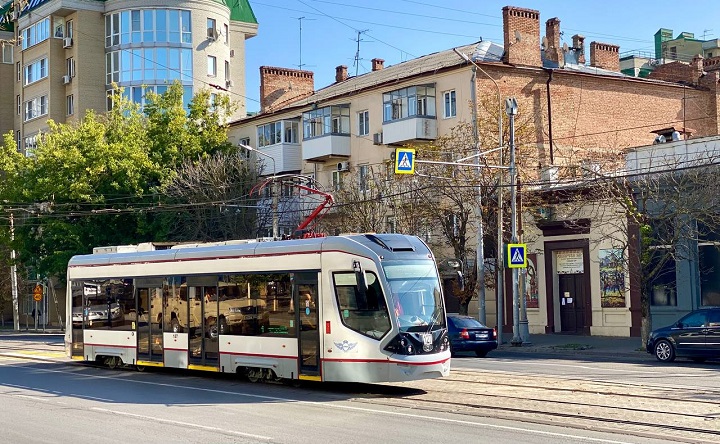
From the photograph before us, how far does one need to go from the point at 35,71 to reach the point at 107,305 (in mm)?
48698

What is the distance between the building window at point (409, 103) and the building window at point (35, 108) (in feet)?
101

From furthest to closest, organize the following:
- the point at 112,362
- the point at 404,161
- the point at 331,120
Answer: the point at 331,120 < the point at 404,161 < the point at 112,362

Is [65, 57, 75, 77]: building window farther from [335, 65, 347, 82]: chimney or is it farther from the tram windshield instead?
the tram windshield

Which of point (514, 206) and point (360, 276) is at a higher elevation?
point (514, 206)

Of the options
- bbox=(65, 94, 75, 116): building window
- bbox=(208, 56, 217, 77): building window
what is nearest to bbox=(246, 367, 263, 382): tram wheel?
bbox=(208, 56, 217, 77): building window

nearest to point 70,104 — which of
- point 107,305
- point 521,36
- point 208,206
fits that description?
point 208,206

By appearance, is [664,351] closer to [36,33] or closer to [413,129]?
[413,129]

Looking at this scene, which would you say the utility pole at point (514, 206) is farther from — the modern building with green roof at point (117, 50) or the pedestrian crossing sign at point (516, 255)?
the modern building with green roof at point (117, 50)

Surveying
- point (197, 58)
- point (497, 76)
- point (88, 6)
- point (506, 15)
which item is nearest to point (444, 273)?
point (497, 76)

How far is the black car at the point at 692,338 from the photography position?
25658mm

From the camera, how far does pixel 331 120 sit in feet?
167

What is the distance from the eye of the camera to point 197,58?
65.6 m

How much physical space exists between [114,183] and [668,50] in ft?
171

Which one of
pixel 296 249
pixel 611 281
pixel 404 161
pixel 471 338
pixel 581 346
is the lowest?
pixel 581 346
